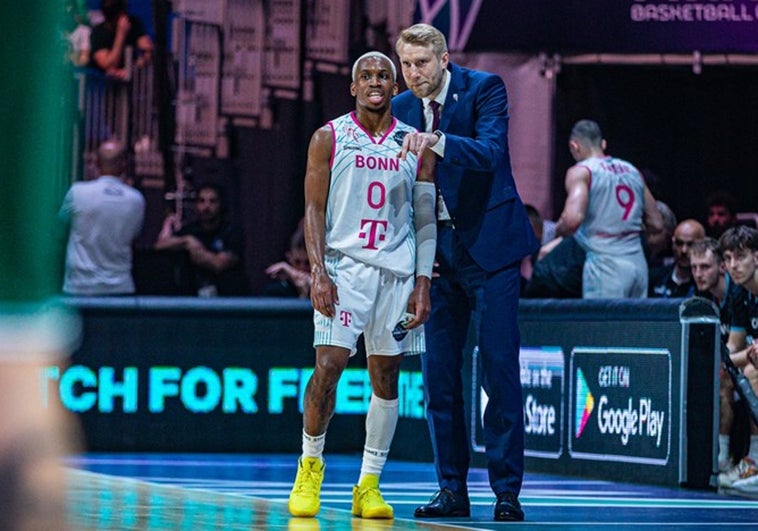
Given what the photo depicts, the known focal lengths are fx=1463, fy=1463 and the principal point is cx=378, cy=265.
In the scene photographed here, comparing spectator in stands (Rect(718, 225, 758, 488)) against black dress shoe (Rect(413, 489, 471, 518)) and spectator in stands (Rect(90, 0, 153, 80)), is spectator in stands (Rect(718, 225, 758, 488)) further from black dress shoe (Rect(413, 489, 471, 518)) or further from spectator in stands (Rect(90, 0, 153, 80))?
spectator in stands (Rect(90, 0, 153, 80))

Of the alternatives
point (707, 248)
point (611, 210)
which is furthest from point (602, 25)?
point (707, 248)

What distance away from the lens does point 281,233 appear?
14.4 metres

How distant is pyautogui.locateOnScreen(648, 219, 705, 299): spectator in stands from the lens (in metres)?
10.0

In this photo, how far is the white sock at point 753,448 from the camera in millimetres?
7902

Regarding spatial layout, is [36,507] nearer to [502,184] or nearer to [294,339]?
[502,184]

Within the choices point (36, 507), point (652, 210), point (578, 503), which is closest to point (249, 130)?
point (652, 210)

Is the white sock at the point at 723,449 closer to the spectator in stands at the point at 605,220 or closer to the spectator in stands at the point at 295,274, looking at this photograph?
the spectator in stands at the point at 605,220

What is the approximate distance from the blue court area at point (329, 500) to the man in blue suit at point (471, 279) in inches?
10.3

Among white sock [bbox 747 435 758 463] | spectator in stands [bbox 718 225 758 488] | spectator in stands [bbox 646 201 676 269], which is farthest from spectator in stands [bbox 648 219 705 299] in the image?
white sock [bbox 747 435 758 463]

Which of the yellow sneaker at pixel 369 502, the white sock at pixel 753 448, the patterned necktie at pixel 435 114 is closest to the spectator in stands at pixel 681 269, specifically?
the white sock at pixel 753 448

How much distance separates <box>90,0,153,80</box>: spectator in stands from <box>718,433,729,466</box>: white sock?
809cm

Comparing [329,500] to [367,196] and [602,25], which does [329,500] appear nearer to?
[367,196]

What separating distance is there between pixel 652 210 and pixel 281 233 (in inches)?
208

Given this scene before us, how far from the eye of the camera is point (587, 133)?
966 cm
